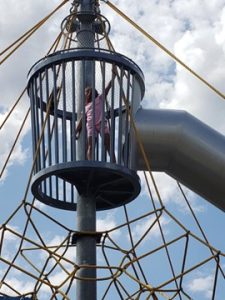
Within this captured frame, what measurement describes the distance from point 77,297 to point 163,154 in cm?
326

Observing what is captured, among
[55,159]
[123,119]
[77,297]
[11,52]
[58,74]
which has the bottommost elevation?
[77,297]

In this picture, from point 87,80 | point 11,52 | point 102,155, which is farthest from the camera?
point 11,52

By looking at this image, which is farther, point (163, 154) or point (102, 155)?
point (163, 154)

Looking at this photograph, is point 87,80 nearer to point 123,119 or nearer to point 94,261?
point 123,119

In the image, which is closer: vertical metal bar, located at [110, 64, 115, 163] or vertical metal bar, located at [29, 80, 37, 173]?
vertical metal bar, located at [110, 64, 115, 163]

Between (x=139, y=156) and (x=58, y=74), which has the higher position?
(x=58, y=74)

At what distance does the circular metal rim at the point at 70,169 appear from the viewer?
1305cm

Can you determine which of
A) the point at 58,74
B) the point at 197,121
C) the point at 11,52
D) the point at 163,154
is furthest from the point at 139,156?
the point at 11,52

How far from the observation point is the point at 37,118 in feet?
46.7

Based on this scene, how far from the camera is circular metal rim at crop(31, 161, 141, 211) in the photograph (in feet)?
42.8

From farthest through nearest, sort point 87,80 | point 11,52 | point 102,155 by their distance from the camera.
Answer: point 11,52, point 87,80, point 102,155

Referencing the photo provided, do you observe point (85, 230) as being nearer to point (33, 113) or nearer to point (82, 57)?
point (33, 113)

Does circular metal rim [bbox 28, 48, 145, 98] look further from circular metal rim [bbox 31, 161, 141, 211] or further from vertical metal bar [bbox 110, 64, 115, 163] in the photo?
circular metal rim [bbox 31, 161, 141, 211]

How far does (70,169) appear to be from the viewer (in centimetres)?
1305
